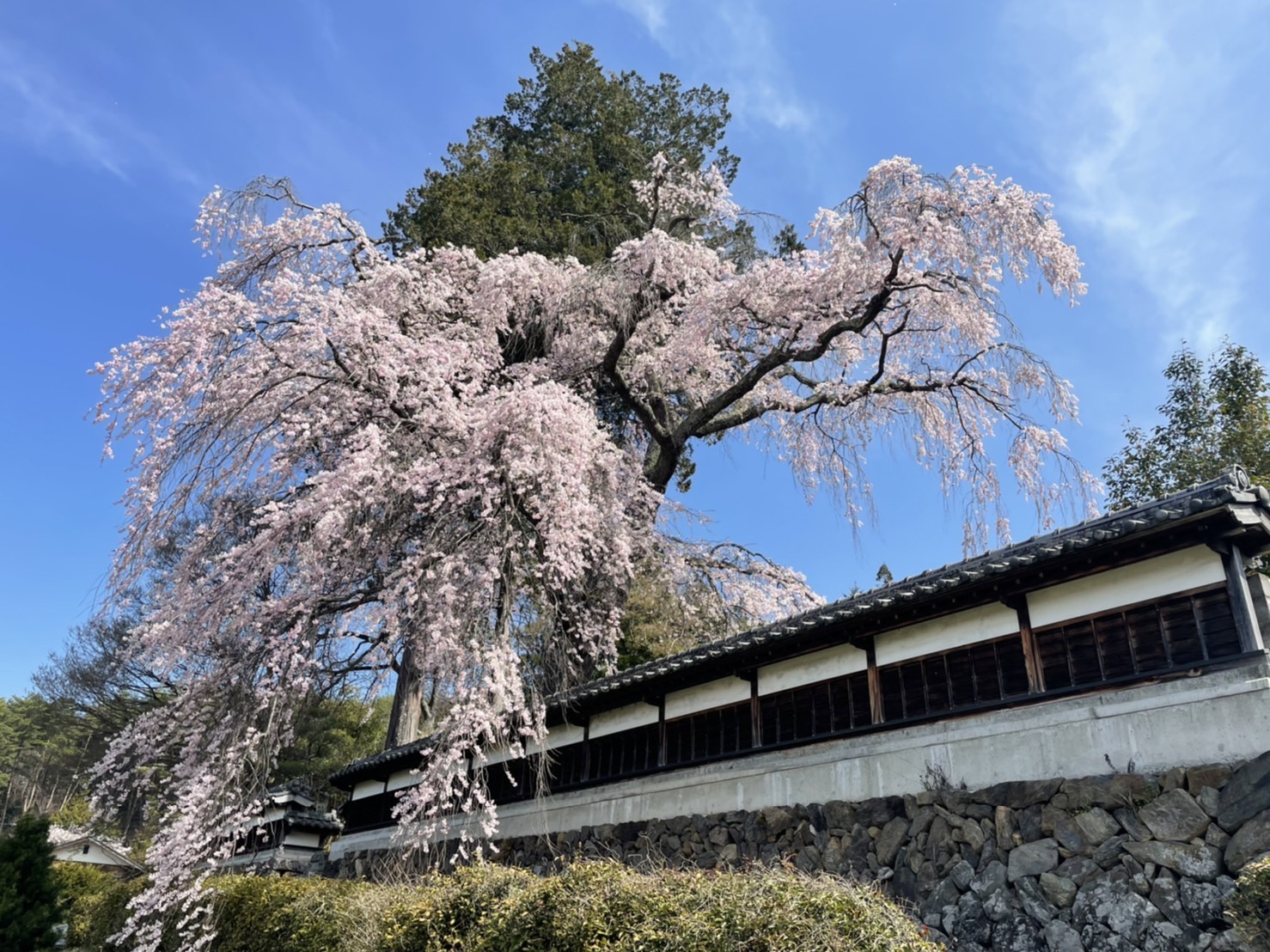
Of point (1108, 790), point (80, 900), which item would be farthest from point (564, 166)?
point (80, 900)

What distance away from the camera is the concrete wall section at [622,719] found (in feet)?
35.3

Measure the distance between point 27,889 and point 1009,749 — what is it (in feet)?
52.2

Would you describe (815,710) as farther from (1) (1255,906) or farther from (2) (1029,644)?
(1) (1255,906)

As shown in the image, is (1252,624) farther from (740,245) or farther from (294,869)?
(294,869)

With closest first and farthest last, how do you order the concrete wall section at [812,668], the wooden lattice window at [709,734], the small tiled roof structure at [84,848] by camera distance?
the concrete wall section at [812,668], the wooden lattice window at [709,734], the small tiled roof structure at [84,848]

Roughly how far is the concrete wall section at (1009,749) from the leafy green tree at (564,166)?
35.3ft

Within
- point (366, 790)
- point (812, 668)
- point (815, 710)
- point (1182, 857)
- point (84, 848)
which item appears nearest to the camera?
point (1182, 857)

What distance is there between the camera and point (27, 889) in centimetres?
1416

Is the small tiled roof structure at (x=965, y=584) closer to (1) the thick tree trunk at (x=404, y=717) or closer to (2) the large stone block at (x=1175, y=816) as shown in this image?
(2) the large stone block at (x=1175, y=816)

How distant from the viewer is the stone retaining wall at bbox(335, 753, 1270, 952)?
5355mm

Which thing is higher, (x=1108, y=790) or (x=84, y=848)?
(x=1108, y=790)

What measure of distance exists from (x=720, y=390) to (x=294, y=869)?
14032 millimetres

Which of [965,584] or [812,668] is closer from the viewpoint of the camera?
[965,584]

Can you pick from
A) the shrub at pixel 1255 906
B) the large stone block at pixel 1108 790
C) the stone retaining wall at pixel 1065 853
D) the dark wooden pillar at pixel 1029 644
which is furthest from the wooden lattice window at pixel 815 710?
the shrub at pixel 1255 906
